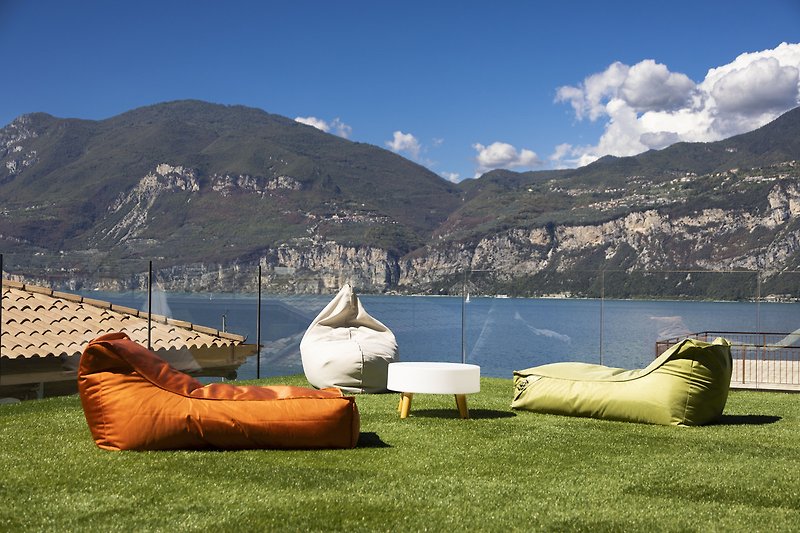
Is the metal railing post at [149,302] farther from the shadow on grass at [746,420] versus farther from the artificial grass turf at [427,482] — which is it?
the shadow on grass at [746,420]

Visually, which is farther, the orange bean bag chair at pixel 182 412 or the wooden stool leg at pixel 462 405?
the wooden stool leg at pixel 462 405

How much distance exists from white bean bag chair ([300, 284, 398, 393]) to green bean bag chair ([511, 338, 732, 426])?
6.63 ft

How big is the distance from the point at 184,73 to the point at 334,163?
51381 millimetres

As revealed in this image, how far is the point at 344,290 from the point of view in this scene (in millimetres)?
9641

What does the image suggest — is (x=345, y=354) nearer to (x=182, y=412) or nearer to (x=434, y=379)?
(x=434, y=379)

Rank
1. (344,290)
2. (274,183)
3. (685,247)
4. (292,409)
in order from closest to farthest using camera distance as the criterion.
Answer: (292,409), (344,290), (685,247), (274,183)

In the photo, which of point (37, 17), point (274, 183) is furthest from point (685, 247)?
point (37, 17)

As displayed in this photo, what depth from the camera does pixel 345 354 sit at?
28.3 ft

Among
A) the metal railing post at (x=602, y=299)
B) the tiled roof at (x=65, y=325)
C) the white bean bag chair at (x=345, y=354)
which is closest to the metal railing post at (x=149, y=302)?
the tiled roof at (x=65, y=325)

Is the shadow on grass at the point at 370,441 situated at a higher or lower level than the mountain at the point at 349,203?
lower

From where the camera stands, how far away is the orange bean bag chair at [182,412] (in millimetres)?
5012

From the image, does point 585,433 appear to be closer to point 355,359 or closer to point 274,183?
point 355,359

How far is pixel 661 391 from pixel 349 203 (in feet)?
264

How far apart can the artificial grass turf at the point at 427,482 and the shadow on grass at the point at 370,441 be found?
1cm
